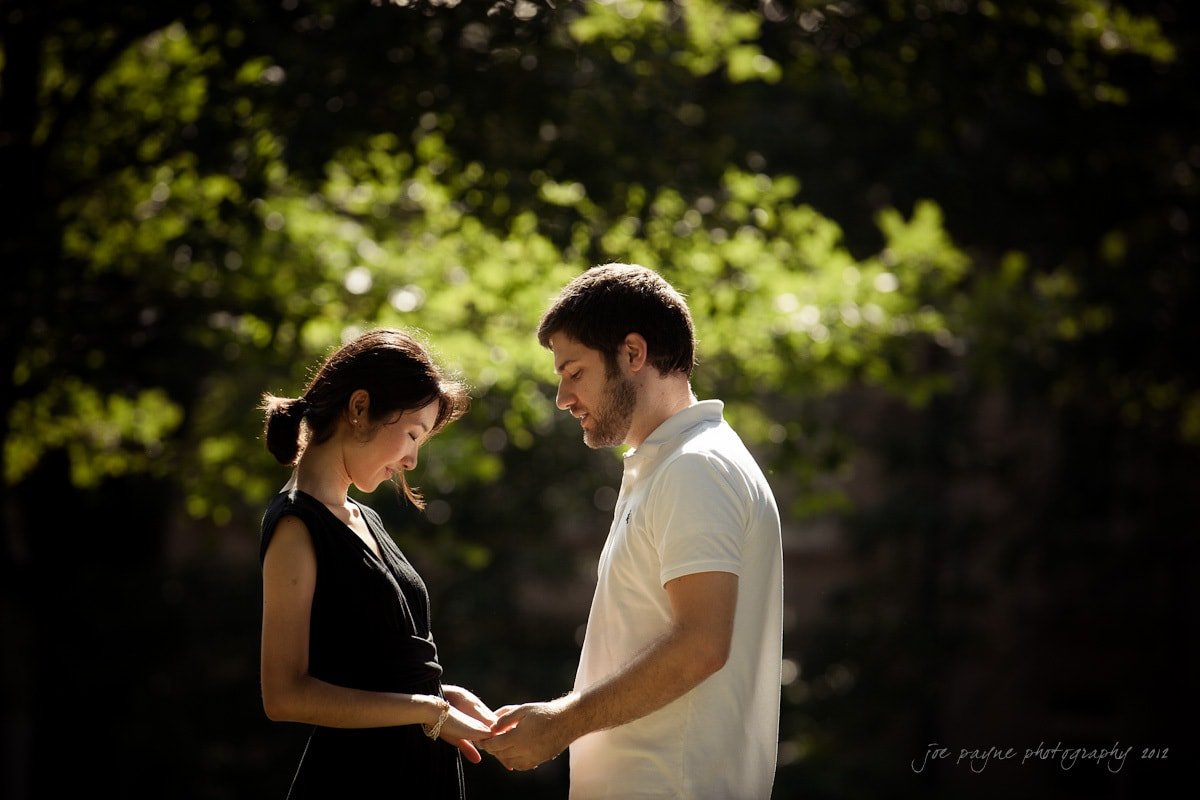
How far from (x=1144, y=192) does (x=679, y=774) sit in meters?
6.10

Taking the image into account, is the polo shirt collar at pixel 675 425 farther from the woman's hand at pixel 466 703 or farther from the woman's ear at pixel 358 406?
the woman's hand at pixel 466 703

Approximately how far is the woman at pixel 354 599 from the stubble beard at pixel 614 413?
391mm

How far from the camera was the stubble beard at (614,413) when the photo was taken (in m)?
3.04

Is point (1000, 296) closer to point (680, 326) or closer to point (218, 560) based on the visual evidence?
point (680, 326)

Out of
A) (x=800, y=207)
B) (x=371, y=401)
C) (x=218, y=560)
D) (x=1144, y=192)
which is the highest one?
(x=371, y=401)

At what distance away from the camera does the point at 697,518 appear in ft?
8.80

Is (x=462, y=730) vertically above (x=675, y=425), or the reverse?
(x=675, y=425)

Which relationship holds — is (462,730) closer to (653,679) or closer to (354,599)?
(354,599)

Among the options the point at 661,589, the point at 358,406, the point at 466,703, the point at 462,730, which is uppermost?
the point at 358,406

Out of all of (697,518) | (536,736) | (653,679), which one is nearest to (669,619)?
(653,679)

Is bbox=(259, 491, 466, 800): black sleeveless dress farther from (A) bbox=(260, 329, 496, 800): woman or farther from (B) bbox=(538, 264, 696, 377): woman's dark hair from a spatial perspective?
(B) bbox=(538, 264, 696, 377): woman's dark hair

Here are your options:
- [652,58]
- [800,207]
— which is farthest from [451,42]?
[800,207]

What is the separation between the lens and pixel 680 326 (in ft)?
10.0

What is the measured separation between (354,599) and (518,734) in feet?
1.72
